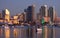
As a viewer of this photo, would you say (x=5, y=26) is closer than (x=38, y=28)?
No

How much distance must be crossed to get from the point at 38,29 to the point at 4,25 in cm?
2047

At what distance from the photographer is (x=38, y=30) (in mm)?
22250

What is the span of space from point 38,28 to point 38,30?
0.30 metres

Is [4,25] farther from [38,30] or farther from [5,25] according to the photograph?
[38,30]

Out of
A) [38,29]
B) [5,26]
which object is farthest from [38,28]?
[5,26]

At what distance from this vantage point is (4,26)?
42.0 m

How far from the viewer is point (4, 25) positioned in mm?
42031

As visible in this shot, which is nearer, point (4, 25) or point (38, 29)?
point (38, 29)

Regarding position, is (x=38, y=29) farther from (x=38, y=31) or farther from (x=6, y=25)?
(x=6, y=25)

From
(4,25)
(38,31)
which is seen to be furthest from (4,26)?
(38,31)

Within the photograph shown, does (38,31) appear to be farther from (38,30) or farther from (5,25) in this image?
(5,25)

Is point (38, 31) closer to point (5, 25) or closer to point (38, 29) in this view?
point (38, 29)

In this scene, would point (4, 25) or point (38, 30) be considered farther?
point (4, 25)

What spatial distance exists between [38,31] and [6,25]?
67.6ft
